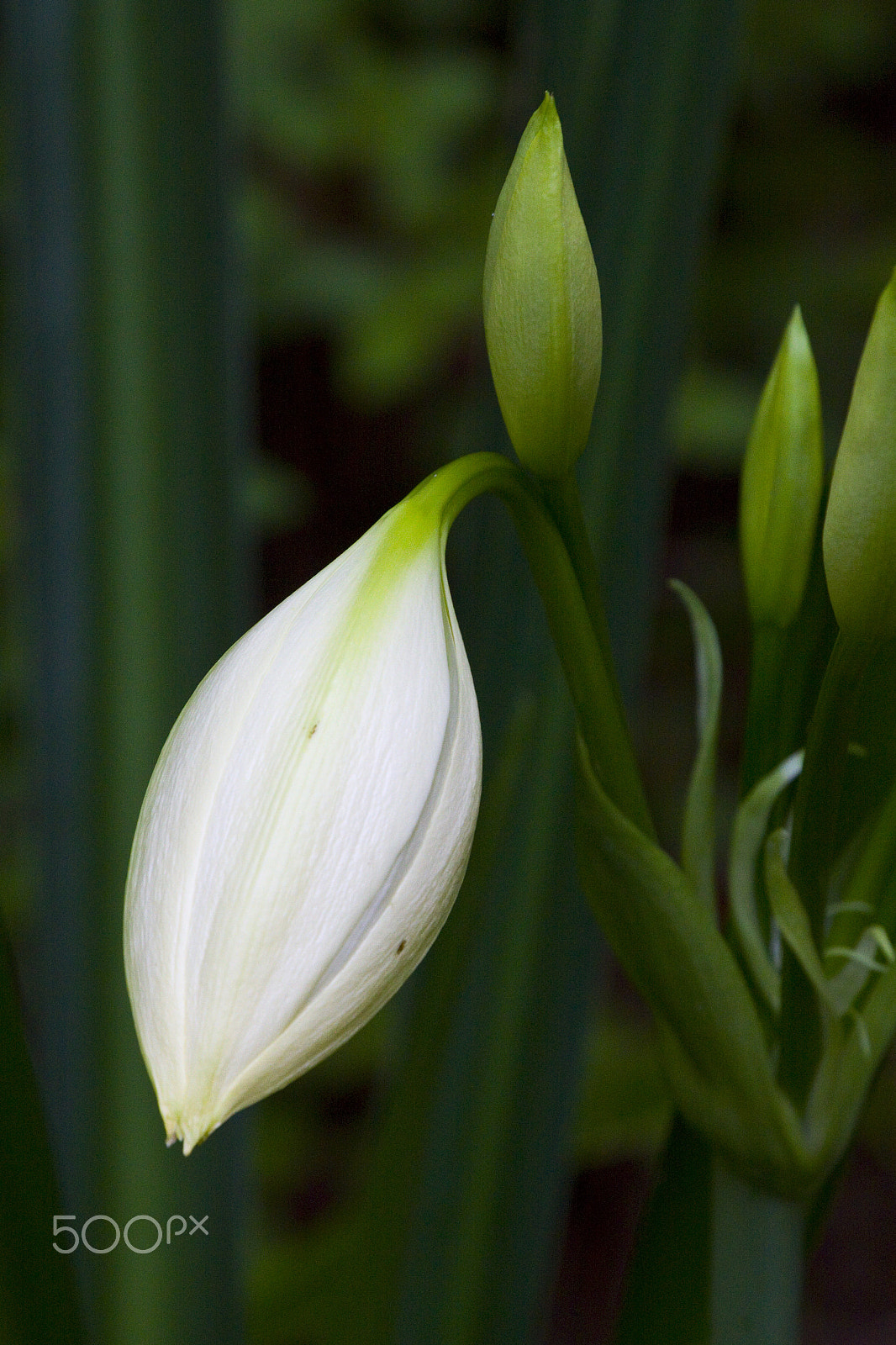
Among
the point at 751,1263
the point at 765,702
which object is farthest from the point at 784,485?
the point at 751,1263

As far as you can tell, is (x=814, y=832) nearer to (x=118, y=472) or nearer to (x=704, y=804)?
(x=704, y=804)

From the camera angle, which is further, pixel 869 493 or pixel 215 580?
pixel 215 580

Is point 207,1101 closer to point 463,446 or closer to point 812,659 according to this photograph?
point 812,659

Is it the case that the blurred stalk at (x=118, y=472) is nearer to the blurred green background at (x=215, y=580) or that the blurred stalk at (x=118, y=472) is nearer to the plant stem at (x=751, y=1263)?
the blurred green background at (x=215, y=580)

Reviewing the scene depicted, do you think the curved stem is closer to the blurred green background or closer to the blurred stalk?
the blurred green background

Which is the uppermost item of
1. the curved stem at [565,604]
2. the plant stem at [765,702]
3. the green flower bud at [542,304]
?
the green flower bud at [542,304]

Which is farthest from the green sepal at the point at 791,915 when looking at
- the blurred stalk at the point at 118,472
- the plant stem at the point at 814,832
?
the blurred stalk at the point at 118,472
